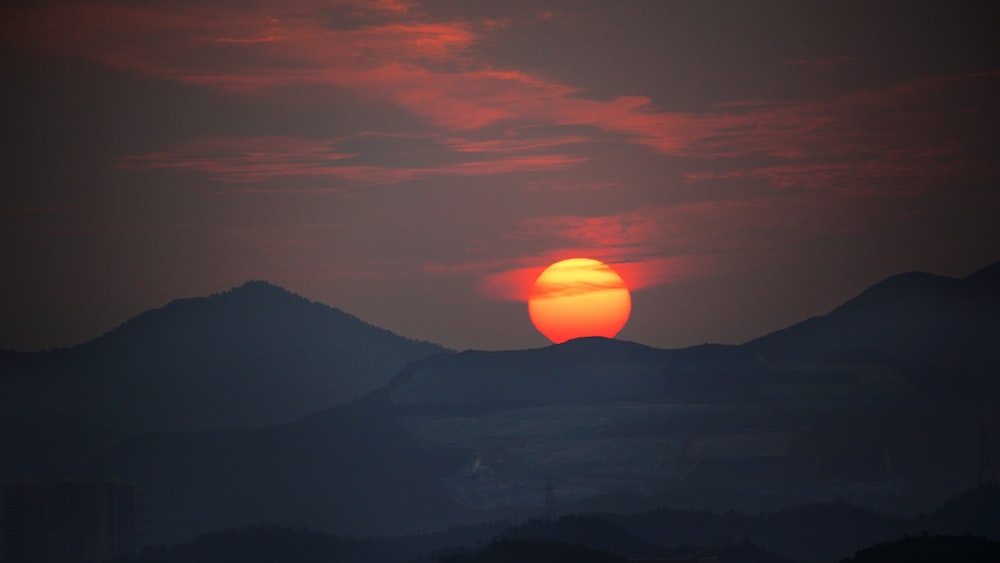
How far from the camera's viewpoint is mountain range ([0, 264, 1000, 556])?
15262 cm

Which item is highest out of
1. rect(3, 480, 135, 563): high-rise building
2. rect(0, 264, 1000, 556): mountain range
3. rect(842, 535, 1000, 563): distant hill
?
rect(0, 264, 1000, 556): mountain range

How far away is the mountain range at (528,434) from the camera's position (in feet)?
501

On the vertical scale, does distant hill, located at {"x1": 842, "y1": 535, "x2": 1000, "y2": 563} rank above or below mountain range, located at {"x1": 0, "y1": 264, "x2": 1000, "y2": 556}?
below

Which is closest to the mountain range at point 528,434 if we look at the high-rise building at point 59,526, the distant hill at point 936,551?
the high-rise building at point 59,526

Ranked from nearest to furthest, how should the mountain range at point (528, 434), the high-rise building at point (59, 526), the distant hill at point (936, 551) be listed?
the distant hill at point (936, 551) → the high-rise building at point (59, 526) → the mountain range at point (528, 434)

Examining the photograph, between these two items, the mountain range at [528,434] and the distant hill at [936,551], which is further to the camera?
the mountain range at [528,434]

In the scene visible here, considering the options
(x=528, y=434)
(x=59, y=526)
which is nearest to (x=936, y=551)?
(x=59, y=526)

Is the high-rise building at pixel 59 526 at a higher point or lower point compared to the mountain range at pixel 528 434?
lower

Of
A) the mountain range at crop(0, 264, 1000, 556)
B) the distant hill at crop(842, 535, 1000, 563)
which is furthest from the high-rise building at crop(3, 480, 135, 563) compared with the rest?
the distant hill at crop(842, 535, 1000, 563)

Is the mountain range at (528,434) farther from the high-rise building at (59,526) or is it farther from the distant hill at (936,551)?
the distant hill at (936,551)

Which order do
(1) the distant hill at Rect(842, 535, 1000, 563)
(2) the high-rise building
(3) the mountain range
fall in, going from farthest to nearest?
1. (3) the mountain range
2. (2) the high-rise building
3. (1) the distant hill at Rect(842, 535, 1000, 563)

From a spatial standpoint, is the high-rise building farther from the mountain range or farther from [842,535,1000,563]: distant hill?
[842,535,1000,563]: distant hill

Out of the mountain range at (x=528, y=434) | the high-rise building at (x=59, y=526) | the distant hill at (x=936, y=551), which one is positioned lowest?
the distant hill at (x=936, y=551)

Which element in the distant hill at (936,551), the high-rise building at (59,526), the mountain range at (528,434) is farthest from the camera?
the mountain range at (528,434)
